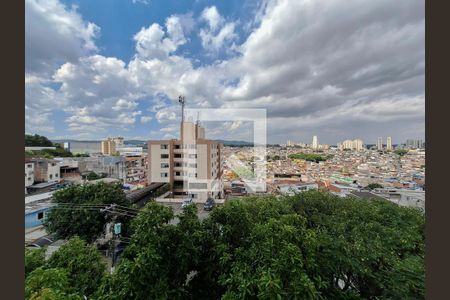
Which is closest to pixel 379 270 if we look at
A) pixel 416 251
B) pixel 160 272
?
pixel 416 251

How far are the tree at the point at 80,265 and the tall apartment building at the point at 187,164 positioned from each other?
10017 millimetres

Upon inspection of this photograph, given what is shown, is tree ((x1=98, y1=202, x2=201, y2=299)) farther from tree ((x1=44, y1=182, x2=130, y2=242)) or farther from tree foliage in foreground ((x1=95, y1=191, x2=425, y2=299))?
tree ((x1=44, y1=182, x2=130, y2=242))

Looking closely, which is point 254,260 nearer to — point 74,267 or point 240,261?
point 240,261

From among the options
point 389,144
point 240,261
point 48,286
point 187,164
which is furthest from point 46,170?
point 389,144

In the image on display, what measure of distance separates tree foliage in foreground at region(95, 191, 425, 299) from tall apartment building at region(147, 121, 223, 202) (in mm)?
9824

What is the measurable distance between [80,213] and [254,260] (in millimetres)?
6283

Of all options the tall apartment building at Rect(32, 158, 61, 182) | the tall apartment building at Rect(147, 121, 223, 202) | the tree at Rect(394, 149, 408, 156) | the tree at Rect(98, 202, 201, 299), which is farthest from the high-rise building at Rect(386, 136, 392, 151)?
the tall apartment building at Rect(32, 158, 61, 182)

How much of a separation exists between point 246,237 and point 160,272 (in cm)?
122

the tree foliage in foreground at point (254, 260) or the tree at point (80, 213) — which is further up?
the tree foliage in foreground at point (254, 260)

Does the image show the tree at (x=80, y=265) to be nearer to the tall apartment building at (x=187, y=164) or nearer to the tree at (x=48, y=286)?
the tree at (x=48, y=286)

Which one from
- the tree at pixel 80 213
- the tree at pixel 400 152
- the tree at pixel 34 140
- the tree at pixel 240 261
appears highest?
the tree at pixel 34 140

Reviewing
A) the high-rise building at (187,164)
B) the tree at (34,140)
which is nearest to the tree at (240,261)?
the tree at (34,140)

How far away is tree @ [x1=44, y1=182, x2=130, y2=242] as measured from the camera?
5730mm

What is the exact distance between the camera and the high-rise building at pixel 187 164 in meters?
12.8
